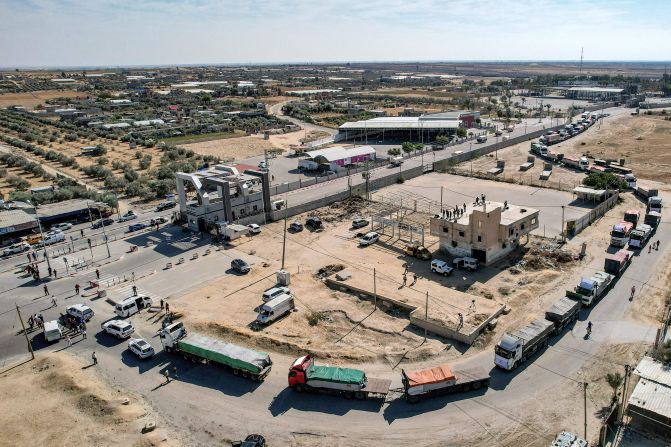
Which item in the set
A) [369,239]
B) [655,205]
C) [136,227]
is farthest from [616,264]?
[136,227]

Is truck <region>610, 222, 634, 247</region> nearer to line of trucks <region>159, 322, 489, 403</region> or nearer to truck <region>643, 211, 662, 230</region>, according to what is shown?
truck <region>643, 211, 662, 230</region>

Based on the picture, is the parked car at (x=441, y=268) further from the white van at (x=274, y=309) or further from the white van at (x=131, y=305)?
the white van at (x=131, y=305)

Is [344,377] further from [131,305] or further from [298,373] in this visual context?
[131,305]

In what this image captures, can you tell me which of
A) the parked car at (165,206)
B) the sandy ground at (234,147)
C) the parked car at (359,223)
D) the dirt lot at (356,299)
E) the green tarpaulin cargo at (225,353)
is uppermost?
the sandy ground at (234,147)

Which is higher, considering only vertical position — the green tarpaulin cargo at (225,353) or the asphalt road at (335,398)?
the green tarpaulin cargo at (225,353)

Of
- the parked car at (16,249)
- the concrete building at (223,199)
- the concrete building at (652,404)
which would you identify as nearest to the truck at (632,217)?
the concrete building at (652,404)

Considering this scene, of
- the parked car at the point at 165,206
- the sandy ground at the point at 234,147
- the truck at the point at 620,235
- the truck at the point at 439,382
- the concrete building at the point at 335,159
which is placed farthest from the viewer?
the sandy ground at the point at 234,147
